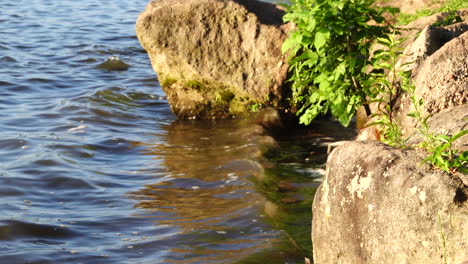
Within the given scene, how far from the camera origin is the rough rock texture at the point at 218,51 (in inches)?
346

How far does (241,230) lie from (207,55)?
141 inches

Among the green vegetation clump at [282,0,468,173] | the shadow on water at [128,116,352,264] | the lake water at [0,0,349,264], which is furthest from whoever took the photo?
the green vegetation clump at [282,0,468,173]

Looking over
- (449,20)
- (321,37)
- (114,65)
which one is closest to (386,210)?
(321,37)

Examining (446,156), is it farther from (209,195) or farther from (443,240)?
(209,195)

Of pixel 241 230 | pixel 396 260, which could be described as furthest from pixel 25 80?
pixel 396 260

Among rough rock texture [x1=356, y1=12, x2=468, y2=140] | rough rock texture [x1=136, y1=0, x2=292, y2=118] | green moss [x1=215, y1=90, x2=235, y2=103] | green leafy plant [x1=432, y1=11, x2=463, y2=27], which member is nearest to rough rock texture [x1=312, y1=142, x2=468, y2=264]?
rough rock texture [x1=356, y1=12, x2=468, y2=140]

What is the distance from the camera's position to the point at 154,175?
7441mm

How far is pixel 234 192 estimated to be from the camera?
22.1 ft

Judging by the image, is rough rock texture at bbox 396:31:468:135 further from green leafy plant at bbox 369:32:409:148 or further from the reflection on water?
the reflection on water

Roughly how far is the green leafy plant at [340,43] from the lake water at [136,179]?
93 cm

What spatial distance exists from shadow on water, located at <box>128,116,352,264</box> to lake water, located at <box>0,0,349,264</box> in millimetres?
12

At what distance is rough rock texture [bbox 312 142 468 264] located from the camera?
3.47 metres

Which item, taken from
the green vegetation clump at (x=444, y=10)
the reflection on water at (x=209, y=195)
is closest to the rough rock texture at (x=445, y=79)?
the reflection on water at (x=209, y=195)

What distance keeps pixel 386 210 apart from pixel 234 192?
313cm
